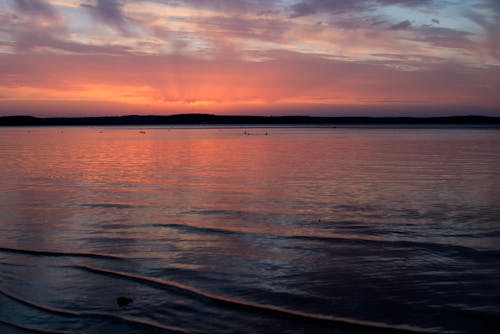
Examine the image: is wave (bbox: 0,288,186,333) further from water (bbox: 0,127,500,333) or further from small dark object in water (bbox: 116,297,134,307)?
small dark object in water (bbox: 116,297,134,307)

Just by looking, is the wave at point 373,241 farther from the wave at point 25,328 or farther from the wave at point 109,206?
the wave at point 25,328

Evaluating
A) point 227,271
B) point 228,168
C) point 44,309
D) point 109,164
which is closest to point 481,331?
point 227,271

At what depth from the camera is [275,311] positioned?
8.04 meters

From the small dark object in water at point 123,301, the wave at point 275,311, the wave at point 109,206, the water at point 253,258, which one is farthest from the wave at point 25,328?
the wave at point 109,206

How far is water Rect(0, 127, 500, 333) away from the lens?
7.81 m

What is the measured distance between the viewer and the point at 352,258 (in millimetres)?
10898

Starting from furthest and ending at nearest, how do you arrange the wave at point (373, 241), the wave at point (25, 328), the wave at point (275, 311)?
the wave at point (373, 241) < the wave at point (275, 311) < the wave at point (25, 328)

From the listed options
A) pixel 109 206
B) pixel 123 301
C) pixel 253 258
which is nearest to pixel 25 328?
pixel 123 301

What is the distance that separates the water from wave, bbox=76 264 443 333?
3cm

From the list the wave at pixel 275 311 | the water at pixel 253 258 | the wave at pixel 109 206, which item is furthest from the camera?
the wave at pixel 109 206

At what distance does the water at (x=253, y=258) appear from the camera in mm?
7809

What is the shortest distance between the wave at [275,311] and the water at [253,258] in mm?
32

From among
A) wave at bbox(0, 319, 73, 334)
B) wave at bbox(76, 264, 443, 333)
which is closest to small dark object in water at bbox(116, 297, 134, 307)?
wave at bbox(76, 264, 443, 333)

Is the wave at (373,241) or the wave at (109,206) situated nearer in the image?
the wave at (373,241)
